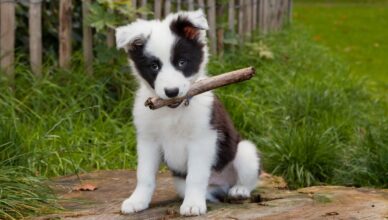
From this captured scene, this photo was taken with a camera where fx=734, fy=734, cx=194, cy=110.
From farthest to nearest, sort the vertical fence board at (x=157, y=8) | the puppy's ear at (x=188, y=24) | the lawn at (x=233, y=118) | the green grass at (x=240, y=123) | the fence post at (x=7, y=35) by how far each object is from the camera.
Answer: the vertical fence board at (x=157, y=8) < the fence post at (x=7, y=35) < the green grass at (x=240, y=123) < the lawn at (x=233, y=118) < the puppy's ear at (x=188, y=24)

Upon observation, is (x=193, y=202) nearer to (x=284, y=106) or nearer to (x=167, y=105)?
(x=167, y=105)

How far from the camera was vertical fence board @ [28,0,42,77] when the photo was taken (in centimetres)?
628

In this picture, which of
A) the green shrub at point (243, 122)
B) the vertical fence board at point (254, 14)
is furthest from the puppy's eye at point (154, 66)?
the vertical fence board at point (254, 14)

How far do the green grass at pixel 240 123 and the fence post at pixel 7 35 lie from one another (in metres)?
0.11

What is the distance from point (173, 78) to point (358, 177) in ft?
7.34

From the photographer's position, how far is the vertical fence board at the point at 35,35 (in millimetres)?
6281

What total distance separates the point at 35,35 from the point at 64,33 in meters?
0.26

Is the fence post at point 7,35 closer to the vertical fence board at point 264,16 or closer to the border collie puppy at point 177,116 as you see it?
the border collie puppy at point 177,116

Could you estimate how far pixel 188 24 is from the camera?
3.65 m

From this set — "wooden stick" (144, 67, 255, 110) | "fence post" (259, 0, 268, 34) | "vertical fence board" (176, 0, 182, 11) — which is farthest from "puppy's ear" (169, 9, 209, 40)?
"fence post" (259, 0, 268, 34)

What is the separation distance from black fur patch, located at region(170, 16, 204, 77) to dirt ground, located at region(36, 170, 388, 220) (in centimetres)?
77

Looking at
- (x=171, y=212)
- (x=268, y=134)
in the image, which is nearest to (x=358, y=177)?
(x=268, y=134)

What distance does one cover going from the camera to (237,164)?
4.09 metres

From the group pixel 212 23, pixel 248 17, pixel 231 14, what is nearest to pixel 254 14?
pixel 248 17
